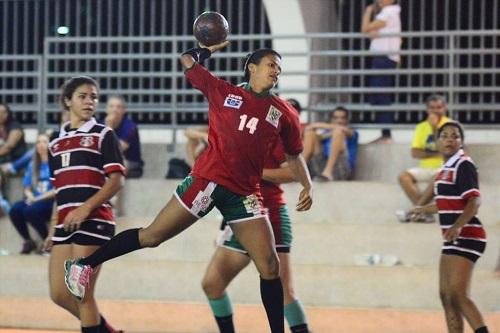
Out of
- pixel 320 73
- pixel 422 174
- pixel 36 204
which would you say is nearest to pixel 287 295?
pixel 422 174

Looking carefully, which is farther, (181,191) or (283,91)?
(283,91)

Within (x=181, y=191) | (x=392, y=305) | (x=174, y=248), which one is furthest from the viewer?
(x=174, y=248)

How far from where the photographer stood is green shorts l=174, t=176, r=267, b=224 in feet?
24.2

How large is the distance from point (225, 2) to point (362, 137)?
294cm

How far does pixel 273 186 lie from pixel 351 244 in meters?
3.85

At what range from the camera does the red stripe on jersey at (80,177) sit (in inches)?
309

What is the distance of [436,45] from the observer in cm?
1533

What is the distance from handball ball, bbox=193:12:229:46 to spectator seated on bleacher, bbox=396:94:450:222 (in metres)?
5.46

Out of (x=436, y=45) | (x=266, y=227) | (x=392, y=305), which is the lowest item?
(x=392, y=305)

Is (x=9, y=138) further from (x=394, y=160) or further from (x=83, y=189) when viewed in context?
(x=83, y=189)

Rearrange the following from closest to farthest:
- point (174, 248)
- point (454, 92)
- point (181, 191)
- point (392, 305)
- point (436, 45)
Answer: point (181, 191) < point (392, 305) < point (174, 248) < point (454, 92) < point (436, 45)

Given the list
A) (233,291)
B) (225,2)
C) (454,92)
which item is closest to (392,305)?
(233,291)

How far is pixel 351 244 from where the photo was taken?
40.0 feet

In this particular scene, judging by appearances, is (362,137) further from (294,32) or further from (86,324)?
(86,324)
